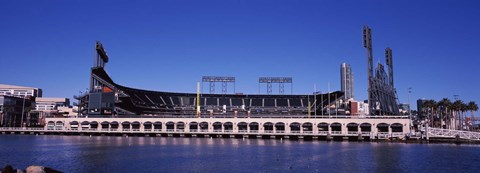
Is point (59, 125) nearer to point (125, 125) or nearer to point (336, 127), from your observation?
point (125, 125)

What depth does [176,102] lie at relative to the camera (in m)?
191

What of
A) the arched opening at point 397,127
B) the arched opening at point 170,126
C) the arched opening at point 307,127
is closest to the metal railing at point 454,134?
the arched opening at point 397,127

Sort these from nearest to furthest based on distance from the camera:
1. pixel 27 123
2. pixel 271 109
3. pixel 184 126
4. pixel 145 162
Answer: pixel 145 162, pixel 184 126, pixel 27 123, pixel 271 109

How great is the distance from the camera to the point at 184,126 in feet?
443

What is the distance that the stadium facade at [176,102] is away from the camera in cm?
15612

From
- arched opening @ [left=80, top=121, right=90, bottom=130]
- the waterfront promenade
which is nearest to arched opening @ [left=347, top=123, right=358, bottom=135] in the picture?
the waterfront promenade

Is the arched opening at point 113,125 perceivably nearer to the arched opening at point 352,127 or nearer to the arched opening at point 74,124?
the arched opening at point 74,124

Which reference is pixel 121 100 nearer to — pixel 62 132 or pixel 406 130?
pixel 62 132

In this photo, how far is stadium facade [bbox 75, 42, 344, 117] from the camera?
512 ft

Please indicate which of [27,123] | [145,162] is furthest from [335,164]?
[27,123]

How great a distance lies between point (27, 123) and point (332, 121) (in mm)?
129605

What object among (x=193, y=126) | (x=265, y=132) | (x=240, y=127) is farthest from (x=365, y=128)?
(x=193, y=126)

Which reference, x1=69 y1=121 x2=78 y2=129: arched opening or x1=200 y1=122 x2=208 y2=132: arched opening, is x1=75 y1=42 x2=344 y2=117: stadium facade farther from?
x1=200 y1=122 x2=208 y2=132: arched opening

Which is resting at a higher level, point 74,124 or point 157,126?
point 74,124
